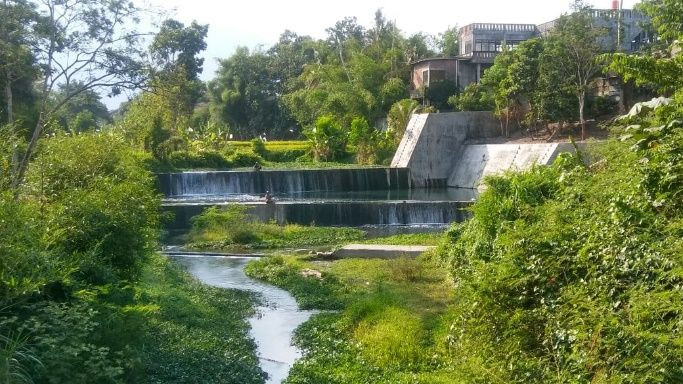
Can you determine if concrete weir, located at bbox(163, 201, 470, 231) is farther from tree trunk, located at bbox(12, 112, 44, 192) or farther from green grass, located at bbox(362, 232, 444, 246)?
tree trunk, located at bbox(12, 112, 44, 192)

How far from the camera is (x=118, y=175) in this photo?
1051cm

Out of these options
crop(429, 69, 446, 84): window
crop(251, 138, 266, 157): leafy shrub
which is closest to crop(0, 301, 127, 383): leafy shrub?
crop(251, 138, 266, 157): leafy shrub

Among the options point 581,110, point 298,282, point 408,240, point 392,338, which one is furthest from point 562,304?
point 581,110

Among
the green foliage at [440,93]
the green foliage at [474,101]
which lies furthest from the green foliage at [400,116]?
the green foliage at [474,101]

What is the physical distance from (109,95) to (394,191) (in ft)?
57.7

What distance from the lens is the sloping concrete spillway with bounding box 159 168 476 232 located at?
21734mm

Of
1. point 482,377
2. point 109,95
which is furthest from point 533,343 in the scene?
point 109,95

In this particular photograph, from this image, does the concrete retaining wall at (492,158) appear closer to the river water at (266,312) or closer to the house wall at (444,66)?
the house wall at (444,66)

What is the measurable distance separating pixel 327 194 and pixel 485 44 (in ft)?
59.7

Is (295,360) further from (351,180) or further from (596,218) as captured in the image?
(351,180)

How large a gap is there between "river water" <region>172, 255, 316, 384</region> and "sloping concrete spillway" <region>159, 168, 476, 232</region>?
553 cm

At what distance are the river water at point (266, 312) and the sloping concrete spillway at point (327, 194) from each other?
5530mm

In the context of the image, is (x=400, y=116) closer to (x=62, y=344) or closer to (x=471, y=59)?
(x=471, y=59)

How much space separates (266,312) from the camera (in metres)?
11.2
